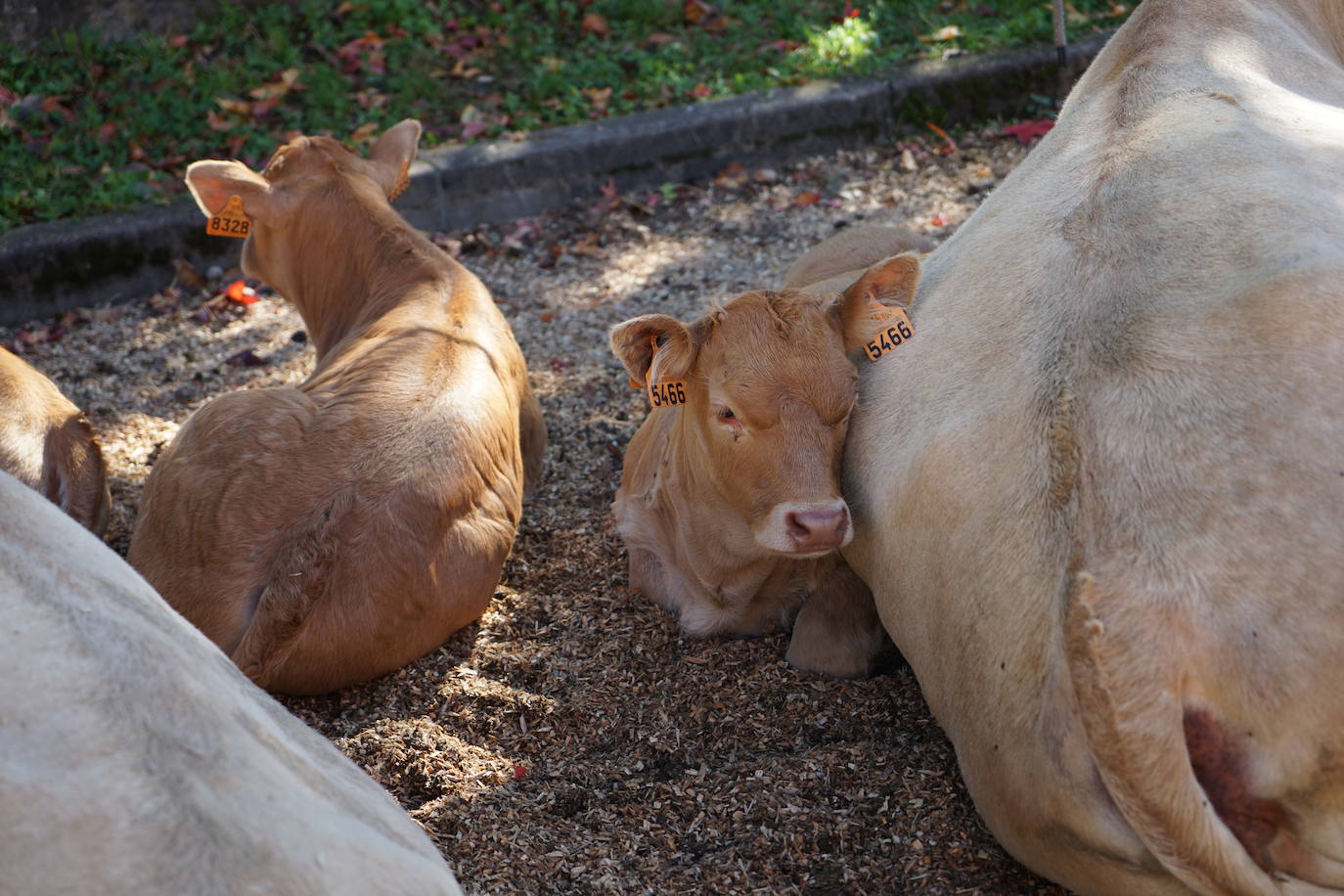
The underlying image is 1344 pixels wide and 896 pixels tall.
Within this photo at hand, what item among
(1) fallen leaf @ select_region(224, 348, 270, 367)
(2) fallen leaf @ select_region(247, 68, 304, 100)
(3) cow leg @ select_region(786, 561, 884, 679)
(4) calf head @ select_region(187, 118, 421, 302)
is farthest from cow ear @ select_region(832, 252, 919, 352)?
(2) fallen leaf @ select_region(247, 68, 304, 100)

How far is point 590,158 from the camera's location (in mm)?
8125

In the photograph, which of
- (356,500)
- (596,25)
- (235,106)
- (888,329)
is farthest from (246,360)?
(596,25)

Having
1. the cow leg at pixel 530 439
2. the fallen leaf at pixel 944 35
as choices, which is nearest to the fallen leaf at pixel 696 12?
the fallen leaf at pixel 944 35

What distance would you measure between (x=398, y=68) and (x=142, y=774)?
7597 mm

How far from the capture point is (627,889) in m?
3.37

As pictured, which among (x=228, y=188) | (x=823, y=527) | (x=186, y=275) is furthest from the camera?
(x=186, y=275)

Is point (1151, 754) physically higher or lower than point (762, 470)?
higher

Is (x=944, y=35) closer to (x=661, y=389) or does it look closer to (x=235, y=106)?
(x=235, y=106)

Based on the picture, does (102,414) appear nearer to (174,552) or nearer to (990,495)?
(174,552)

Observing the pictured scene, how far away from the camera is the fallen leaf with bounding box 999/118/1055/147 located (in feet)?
27.0

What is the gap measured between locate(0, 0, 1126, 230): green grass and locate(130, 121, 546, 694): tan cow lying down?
3.25m

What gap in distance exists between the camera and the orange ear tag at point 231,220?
5.99 meters

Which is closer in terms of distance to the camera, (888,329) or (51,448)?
(888,329)

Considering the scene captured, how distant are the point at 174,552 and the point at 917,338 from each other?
2515 mm
